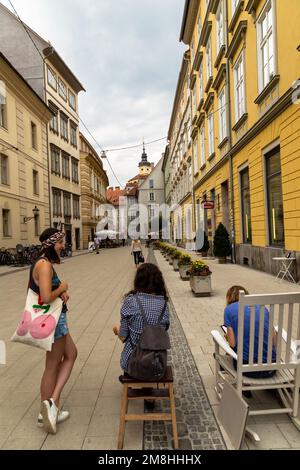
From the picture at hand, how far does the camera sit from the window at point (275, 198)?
465 inches

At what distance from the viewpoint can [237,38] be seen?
49.6 ft

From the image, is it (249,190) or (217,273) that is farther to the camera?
(249,190)

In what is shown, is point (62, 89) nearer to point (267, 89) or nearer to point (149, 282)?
point (267, 89)

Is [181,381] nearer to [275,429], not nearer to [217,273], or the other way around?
[275,429]

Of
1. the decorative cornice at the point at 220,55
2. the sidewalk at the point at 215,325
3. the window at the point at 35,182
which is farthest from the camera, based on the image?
the window at the point at 35,182

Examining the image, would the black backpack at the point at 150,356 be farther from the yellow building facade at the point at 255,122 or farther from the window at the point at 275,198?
the window at the point at 275,198

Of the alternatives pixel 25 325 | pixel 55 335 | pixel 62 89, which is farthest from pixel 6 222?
pixel 25 325

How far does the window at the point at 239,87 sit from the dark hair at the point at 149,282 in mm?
13575

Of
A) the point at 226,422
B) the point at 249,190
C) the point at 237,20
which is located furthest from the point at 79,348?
the point at 237,20

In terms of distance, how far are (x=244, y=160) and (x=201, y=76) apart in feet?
40.9

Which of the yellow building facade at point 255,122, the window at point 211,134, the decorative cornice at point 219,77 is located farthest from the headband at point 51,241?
the window at point 211,134

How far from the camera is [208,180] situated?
79.7ft

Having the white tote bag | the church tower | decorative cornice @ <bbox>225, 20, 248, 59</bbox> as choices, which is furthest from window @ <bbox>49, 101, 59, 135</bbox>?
the church tower

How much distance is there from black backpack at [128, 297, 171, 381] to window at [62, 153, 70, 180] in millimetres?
35064
